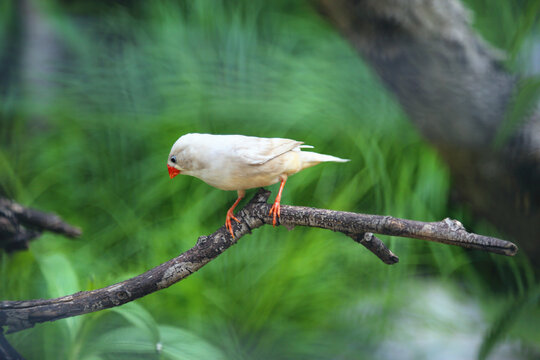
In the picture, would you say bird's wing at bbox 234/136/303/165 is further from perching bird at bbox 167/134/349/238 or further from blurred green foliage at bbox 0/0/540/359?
blurred green foliage at bbox 0/0/540/359

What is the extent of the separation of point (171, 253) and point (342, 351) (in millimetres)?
400

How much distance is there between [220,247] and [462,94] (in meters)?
0.69

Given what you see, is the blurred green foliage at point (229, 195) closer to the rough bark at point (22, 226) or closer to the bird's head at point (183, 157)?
the rough bark at point (22, 226)

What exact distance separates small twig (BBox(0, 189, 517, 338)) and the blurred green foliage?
0.16m

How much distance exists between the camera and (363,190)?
1.02 metres

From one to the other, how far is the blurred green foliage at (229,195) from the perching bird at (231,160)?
290 mm

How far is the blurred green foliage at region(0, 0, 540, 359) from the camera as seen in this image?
3.14ft

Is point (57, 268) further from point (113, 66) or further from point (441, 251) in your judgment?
point (441, 251)

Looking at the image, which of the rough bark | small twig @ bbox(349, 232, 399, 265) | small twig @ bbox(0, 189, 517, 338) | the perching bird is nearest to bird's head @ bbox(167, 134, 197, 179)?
the perching bird

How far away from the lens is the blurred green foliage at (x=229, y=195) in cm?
96

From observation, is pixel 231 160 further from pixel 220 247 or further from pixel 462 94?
pixel 462 94

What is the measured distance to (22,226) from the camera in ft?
3.12

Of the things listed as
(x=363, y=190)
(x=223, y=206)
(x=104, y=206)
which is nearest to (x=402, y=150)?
(x=363, y=190)

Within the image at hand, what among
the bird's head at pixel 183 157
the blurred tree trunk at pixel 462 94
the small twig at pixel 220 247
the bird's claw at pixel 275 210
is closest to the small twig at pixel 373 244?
the small twig at pixel 220 247
